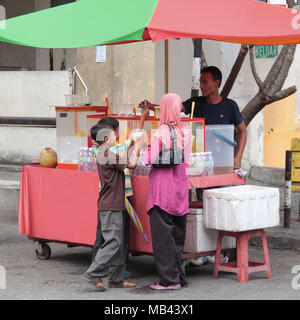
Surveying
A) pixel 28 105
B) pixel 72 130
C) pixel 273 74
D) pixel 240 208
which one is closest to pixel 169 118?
pixel 240 208

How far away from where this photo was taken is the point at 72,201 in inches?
287

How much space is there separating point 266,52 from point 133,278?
748 centimetres

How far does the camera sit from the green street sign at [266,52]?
43.2 ft

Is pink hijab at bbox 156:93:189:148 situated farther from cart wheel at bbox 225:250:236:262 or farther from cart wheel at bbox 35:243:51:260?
cart wheel at bbox 35:243:51:260

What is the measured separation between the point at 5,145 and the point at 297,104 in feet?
18.8

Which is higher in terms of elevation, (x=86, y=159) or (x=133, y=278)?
(x=86, y=159)

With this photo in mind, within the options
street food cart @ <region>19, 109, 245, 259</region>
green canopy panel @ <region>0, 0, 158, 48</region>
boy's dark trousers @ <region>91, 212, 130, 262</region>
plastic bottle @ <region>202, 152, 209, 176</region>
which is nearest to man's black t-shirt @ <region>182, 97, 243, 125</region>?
street food cart @ <region>19, 109, 245, 259</region>

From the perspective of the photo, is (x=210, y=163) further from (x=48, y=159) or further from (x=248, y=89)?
(x=248, y=89)

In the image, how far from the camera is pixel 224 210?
6320 millimetres

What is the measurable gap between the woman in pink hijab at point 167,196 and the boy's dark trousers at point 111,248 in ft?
1.03

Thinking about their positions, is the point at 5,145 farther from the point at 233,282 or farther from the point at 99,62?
the point at 233,282

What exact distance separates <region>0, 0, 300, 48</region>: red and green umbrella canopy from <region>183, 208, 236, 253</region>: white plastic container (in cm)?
161
